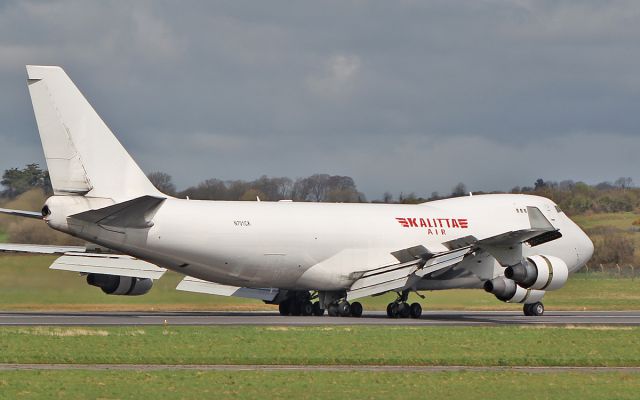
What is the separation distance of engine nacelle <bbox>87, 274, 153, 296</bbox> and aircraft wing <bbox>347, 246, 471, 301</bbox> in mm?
8289

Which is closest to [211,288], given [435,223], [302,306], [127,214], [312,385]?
[302,306]

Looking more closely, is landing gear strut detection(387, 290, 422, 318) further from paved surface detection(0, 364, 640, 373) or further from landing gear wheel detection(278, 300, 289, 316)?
paved surface detection(0, 364, 640, 373)

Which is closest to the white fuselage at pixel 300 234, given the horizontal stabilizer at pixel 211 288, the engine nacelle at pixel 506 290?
the horizontal stabilizer at pixel 211 288

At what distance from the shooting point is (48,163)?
38.1 metres

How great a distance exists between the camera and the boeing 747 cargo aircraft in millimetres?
37938

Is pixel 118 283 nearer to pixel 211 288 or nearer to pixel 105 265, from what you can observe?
pixel 105 265

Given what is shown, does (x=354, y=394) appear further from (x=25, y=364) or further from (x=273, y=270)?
(x=273, y=270)

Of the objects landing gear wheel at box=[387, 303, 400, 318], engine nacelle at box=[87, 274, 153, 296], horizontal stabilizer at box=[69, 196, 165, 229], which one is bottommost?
landing gear wheel at box=[387, 303, 400, 318]

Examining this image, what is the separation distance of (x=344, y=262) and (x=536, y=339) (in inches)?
575

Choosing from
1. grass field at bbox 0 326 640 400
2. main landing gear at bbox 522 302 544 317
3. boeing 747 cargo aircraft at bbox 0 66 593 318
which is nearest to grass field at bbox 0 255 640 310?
boeing 747 cargo aircraft at bbox 0 66 593 318

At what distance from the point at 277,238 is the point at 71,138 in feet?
28.8

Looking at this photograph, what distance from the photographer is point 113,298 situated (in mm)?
51625

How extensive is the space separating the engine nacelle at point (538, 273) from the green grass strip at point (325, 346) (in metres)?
6.10

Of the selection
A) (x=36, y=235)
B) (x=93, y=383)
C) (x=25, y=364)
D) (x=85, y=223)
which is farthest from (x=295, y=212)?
(x=93, y=383)
